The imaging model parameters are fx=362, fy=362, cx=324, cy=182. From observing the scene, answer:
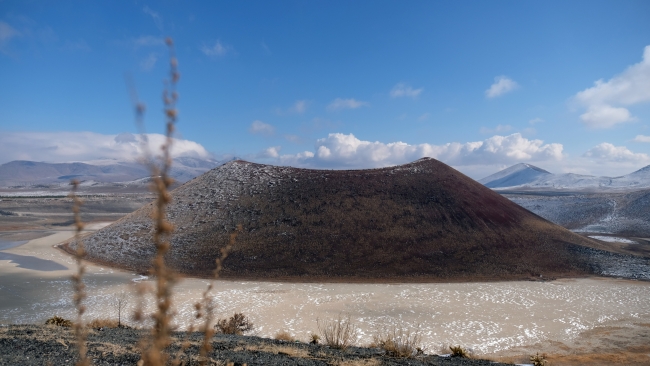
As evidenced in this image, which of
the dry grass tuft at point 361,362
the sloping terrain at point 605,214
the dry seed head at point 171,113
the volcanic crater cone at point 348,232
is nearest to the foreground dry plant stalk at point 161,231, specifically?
the dry seed head at point 171,113

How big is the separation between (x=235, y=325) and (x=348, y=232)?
44.5 ft

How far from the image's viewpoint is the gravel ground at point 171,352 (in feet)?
21.8

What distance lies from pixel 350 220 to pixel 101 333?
60.4 ft

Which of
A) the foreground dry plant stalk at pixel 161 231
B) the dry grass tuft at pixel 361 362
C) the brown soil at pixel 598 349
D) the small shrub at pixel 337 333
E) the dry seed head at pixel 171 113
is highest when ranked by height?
the dry seed head at pixel 171 113

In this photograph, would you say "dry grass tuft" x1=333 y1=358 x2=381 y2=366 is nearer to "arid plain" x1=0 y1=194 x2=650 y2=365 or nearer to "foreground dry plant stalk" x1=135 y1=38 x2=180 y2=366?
"arid plain" x1=0 y1=194 x2=650 y2=365

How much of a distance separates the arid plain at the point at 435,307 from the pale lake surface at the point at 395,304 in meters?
0.04

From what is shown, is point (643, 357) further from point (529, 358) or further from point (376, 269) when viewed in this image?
point (376, 269)

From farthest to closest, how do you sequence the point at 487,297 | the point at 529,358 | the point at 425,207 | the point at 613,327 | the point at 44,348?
the point at 425,207 → the point at 487,297 → the point at 613,327 → the point at 529,358 → the point at 44,348

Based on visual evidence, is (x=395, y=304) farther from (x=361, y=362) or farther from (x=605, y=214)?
(x=605, y=214)

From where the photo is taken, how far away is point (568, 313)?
15766mm

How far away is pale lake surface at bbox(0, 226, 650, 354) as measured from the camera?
1335cm

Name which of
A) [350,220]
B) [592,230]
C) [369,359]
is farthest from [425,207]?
[592,230]

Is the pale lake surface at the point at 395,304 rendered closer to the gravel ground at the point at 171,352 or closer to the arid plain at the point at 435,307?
the arid plain at the point at 435,307

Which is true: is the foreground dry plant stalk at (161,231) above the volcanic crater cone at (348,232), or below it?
above
